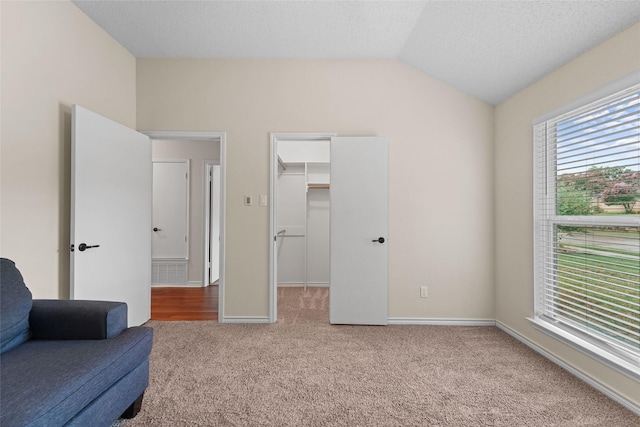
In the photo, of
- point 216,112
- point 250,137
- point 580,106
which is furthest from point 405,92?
point 216,112

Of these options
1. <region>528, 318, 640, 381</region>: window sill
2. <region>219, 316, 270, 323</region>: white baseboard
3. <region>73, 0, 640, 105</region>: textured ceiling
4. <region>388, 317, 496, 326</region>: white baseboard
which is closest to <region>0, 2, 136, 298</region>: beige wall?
<region>73, 0, 640, 105</region>: textured ceiling

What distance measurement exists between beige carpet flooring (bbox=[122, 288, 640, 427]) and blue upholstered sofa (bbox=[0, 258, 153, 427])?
1.09 feet

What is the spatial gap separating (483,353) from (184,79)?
3796 mm

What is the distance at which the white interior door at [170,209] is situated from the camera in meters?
4.56

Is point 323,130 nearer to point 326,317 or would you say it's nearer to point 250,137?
point 250,137

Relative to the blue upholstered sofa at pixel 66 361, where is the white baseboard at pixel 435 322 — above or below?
below

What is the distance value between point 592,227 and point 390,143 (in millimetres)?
1750

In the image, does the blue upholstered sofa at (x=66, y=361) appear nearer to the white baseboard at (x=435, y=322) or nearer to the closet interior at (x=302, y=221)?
the white baseboard at (x=435, y=322)

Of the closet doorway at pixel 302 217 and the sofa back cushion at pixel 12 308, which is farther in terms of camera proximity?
the closet doorway at pixel 302 217

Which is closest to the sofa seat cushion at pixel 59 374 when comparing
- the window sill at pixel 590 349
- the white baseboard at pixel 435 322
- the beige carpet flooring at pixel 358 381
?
the beige carpet flooring at pixel 358 381

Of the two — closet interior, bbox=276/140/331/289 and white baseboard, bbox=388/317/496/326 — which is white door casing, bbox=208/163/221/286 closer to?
closet interior, bbox=276/140/331/289

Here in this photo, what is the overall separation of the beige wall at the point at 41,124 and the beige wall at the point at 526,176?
147 inches

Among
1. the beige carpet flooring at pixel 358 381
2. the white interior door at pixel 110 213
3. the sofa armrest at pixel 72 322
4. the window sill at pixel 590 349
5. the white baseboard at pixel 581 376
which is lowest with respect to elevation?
the beige carpet flooring at pixel 358 381

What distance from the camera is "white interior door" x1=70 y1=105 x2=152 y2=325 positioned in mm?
2213
